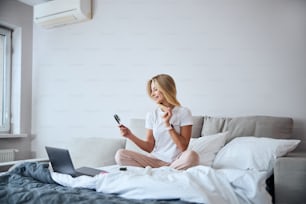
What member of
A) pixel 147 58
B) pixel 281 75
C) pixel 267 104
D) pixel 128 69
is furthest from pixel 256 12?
pixel 128 69

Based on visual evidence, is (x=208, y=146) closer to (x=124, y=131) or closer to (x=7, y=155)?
(x=124, y=131)

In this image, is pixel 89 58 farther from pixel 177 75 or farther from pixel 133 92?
pixel 177 75

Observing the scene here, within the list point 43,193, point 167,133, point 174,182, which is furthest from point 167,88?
point 43,193

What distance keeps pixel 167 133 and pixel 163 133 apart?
30mm

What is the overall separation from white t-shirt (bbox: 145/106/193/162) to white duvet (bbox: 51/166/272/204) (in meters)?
0.56

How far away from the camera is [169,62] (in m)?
3.23

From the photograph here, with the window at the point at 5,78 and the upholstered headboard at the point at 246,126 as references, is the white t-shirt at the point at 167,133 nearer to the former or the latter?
the upholstered headboard at the point at 246,126

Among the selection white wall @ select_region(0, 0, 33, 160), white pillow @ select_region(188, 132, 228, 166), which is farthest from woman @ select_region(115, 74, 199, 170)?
white wall @ select_region(0, 0, 33, 160)

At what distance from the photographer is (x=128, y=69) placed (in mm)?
3434

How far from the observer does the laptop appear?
1740mm

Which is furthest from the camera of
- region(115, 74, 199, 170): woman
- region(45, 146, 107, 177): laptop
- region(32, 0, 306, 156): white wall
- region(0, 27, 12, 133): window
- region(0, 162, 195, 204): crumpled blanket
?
region(0, 27, 12, 133): window

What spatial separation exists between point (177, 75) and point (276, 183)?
151 centimetres

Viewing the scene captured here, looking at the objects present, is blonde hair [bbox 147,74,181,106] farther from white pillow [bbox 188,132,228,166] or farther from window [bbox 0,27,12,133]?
window [bbox 0,27,12,133]

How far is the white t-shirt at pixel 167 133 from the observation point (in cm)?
234
